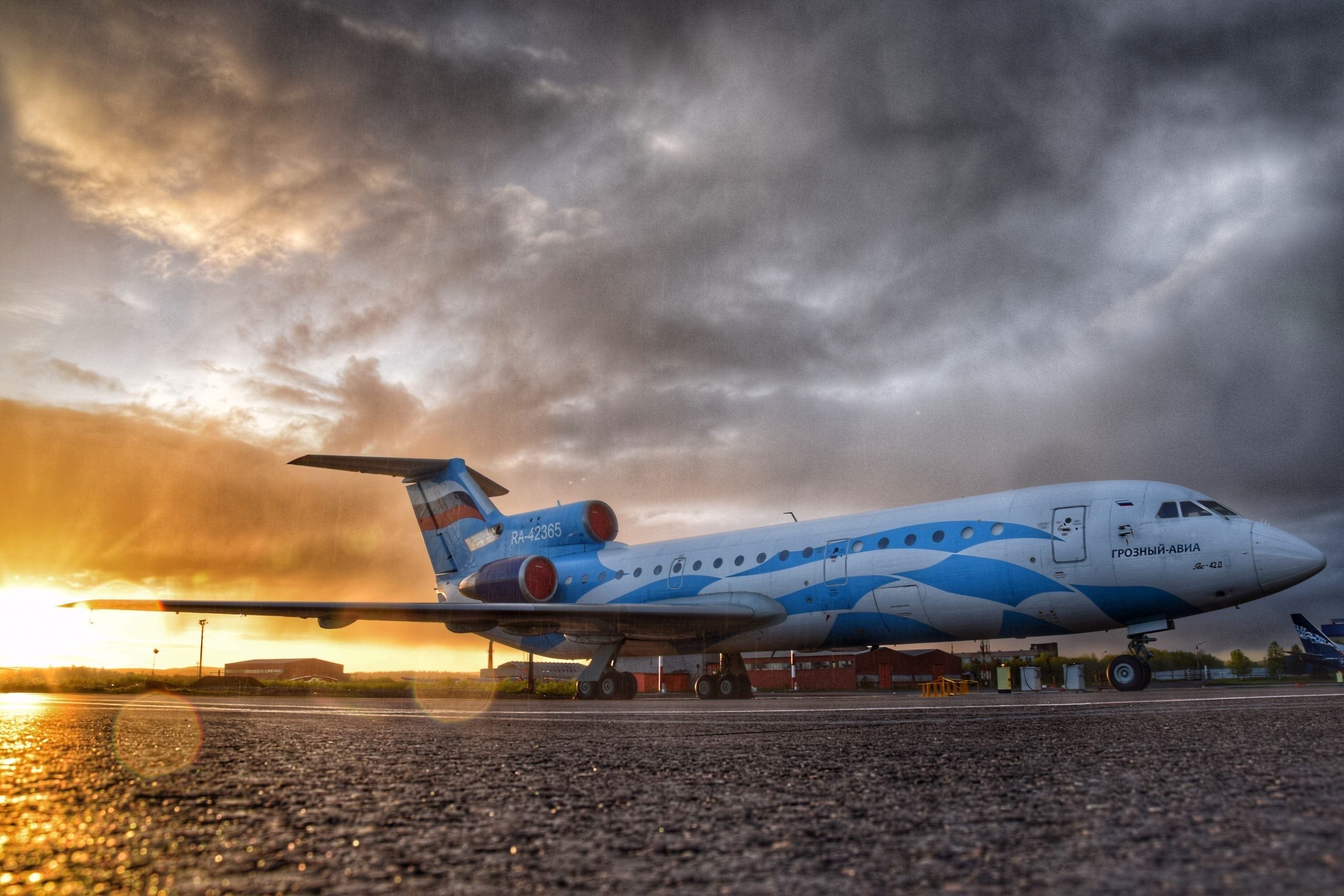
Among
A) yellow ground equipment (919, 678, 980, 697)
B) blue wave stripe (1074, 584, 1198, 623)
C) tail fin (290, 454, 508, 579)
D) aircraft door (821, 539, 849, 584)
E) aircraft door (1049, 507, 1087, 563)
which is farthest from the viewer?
yellow ground equipment (919, 678, 980, 697)

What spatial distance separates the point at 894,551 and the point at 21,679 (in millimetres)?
44361

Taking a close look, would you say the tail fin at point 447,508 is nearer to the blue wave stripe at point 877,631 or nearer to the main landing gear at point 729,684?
the main landing gear at point 729,684

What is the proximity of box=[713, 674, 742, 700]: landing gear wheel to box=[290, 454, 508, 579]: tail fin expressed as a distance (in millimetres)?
8102

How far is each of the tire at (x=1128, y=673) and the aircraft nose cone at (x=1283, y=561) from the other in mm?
2183

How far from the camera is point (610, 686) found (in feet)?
61.2

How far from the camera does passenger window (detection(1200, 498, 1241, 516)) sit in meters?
12.7

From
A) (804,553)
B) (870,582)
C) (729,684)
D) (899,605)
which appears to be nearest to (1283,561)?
(899,605)

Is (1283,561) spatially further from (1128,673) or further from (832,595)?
(832,595)

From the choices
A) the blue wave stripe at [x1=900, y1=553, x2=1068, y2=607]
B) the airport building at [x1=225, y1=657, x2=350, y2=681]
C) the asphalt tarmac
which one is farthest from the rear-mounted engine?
the airport building at [x1=225, y1=657, x2=350, y2=681]

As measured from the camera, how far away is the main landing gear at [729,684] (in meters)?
19.0

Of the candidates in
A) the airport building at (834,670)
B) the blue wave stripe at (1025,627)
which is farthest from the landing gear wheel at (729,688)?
the airport building at (834,670)

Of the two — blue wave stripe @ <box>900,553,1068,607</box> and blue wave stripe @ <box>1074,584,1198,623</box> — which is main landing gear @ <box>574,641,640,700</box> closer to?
blue wave stripe @ <box>900,553,1068,607</box>

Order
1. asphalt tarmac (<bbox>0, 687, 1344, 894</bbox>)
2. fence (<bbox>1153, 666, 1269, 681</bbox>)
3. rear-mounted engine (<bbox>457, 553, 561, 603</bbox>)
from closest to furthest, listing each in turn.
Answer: asphalt tarmac (<bbox>0, 687, 1344, 894</bbox>) → rear-mounted engine (<bbox>457, 553, 561, 603</bbox>) → fence (<bbox>1153, 666, 1269, 681</bbox>)

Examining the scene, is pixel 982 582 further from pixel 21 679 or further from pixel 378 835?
pixel 21 679
